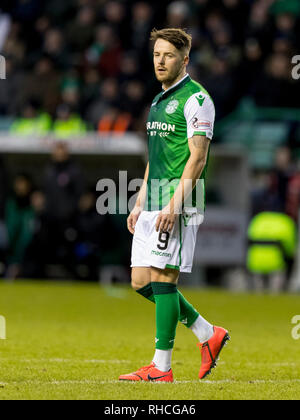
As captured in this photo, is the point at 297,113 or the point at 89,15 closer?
the point at 297,113

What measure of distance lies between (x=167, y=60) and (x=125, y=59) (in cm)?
1385

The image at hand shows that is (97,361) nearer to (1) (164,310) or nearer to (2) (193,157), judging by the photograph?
(1) (164,310)

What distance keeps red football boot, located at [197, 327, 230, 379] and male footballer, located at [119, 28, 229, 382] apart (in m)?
0.33

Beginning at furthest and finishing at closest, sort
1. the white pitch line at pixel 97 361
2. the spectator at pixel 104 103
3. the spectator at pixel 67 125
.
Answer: the spectator at pixel 104 103, the spectator at pixel 67 125, the white pitch line at pixel 97 361

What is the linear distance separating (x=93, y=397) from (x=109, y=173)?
493 inches

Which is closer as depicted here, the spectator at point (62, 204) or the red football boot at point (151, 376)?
the red football boot at point (151, 376)

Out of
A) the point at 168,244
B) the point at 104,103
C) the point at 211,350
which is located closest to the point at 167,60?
the point at 168,244

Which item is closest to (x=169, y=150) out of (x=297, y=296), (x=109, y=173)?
(x=297, y=296)

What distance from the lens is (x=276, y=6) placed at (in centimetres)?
1945

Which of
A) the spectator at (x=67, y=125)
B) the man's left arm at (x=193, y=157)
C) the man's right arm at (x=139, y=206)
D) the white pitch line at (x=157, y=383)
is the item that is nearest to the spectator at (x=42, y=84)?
the spectator at (x=67, y=125)

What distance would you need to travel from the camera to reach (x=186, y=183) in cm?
574

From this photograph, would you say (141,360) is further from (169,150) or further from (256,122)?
(256,122)

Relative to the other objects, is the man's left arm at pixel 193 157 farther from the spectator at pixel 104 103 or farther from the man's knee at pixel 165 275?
the spectator at pixel 104 103

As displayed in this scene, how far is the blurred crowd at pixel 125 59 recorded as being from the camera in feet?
59.1
